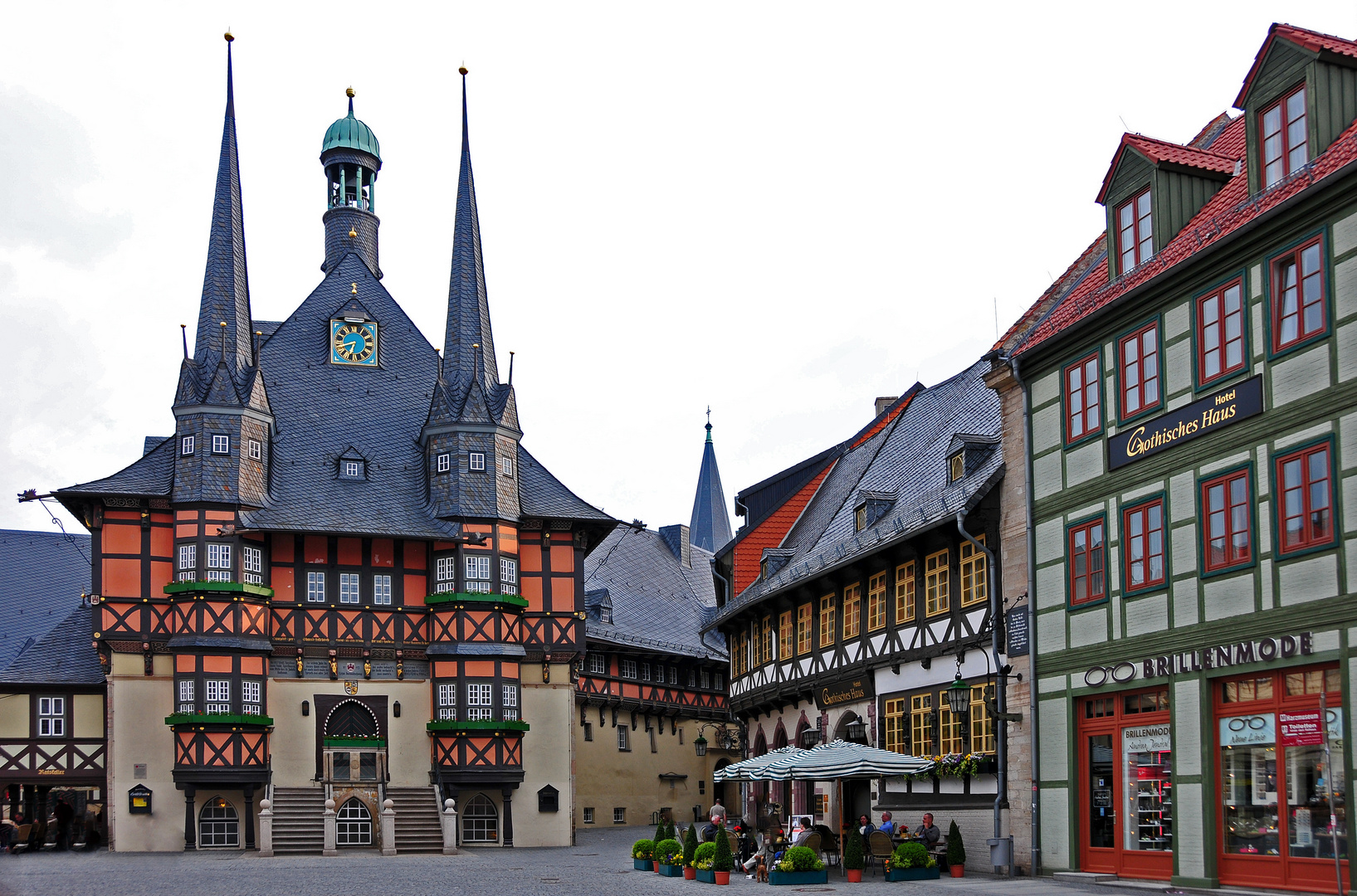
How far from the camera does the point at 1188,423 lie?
21328 mm

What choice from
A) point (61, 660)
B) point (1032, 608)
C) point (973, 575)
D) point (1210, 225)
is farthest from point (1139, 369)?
point (61, 660)

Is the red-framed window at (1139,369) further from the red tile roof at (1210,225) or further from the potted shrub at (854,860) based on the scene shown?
the potted shrub at (854,860)

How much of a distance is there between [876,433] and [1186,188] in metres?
20.6

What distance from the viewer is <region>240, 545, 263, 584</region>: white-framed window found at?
4238cm

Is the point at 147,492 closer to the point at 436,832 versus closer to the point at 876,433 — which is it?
the point at 436,832

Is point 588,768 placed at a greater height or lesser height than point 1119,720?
lesser

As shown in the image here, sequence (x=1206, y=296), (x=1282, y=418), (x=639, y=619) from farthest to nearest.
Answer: (x=639, y=619) → (x=1206, y=296) → (x=1282, y=418)

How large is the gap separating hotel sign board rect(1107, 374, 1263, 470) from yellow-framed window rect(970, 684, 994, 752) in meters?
5.44

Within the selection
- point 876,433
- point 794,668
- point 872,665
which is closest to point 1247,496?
point 872,665

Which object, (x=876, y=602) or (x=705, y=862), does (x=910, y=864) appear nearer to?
(x=705, y=862)

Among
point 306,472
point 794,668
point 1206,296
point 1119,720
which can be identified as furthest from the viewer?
point 306,472

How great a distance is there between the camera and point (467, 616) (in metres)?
44.0

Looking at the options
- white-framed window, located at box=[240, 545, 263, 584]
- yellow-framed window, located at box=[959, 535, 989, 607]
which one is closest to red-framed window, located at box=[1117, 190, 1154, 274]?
yellow-framed window, located at box=[959, 535, 989, 607]

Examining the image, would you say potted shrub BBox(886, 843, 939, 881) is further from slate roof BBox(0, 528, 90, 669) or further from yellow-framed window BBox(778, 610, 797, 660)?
slate roof BBox(0, 528, 90, 669)
